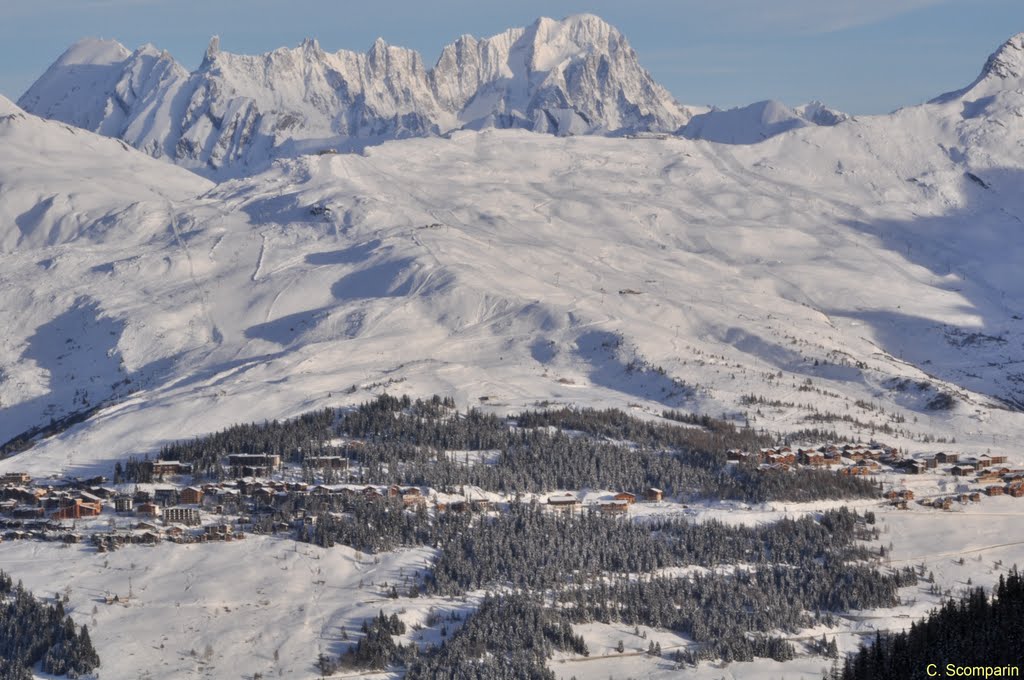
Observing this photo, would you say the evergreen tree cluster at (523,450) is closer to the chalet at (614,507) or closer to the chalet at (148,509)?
the chalet at (614,507)

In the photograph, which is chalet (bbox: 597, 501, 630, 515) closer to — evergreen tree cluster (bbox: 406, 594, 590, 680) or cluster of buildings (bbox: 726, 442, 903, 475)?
cluster of buildings (bbox: 726, 442, 903, 475)

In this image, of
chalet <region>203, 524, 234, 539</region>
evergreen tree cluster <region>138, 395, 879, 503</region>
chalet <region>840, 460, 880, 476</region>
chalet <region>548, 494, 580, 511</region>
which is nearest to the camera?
chalet <region>203, 524, 234, 539</region>

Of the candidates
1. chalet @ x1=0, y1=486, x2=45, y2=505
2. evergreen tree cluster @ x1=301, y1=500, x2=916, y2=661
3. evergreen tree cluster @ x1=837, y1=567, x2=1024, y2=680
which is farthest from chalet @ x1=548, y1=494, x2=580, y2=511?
chalet @ x1=0, y1=486, x2=45, y2=505

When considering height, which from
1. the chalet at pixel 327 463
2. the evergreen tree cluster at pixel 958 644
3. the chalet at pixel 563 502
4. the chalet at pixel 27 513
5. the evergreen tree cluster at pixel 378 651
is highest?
the chalet at pixel 327 463

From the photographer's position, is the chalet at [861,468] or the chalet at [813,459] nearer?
the chalet at [861,468]

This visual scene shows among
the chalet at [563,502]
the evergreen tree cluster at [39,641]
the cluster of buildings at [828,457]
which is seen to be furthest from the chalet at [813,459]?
the evergreen tree cluster at [39,641]

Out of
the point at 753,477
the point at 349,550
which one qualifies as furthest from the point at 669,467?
the point at 349,550

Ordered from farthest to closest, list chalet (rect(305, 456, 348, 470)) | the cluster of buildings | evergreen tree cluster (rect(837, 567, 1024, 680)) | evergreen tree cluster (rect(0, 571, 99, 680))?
the cluster of buildings < chalet (rect(305, 456, 348, 470)) < evergreen tree cluster (rect(0, 571, 99, 680)) < evergreen tree cluster (rect(837, 567, 1024, 680))
